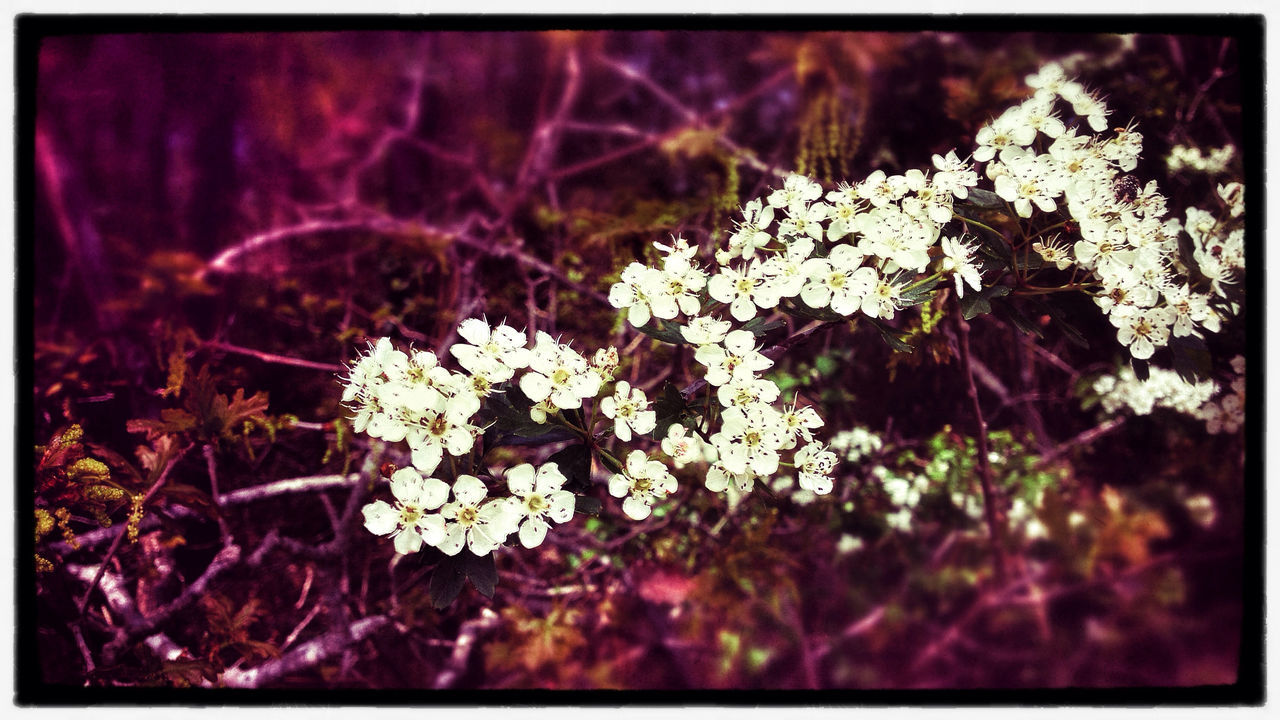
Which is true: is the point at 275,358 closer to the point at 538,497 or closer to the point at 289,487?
the point at 289,487

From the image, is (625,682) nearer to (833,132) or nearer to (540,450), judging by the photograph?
(540,450)

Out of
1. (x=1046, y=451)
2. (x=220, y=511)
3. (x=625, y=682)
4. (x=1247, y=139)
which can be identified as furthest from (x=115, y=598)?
(x=1247, y=139)

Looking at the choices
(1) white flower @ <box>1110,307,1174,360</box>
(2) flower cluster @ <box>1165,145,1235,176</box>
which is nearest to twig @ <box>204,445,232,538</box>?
(1) white flower @ <box>1110,307,1174,360</box>

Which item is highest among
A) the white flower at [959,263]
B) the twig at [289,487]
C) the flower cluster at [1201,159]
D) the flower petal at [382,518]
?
the flower cluster at [1201,159]

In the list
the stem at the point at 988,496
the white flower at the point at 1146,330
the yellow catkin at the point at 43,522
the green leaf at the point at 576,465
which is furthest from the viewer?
the stem at the point at 988,496

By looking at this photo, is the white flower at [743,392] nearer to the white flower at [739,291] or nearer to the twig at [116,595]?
the white flower at [739,291]

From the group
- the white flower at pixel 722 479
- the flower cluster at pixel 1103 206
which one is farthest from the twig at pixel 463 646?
the flower cluster at pixel 1103 206

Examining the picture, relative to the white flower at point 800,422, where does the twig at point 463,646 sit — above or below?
below

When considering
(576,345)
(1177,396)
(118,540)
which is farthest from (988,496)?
(118,540)
